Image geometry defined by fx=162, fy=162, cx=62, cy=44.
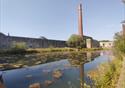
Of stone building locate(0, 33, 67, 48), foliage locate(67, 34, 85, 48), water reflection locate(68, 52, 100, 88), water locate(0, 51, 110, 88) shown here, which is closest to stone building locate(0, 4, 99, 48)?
stone building locate(0, 33, 67, 48)

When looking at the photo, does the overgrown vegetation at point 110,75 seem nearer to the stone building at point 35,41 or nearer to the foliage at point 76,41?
the stone building at point 35,41

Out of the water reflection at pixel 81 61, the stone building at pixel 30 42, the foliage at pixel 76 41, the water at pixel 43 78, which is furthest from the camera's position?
the foliage at pixel 76 41

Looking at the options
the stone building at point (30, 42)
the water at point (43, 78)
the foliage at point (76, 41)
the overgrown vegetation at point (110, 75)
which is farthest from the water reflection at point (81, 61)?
the foliage at point (76, 41)

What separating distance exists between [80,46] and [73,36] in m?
3.12

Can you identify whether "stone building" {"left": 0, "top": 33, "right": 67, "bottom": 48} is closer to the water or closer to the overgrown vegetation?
the water

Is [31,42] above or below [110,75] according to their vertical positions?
above

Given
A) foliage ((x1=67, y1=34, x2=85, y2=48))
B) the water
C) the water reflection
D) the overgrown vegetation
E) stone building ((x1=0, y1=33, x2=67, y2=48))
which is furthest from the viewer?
foliage ((x1=67, y1=34, x2=85, y2=48))

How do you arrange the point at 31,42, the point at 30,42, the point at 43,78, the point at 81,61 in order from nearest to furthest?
the point at 43,78, the point at 81,61, the point at 30,42, the point at 31,42

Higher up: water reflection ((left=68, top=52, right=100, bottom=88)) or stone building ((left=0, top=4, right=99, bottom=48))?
stone building ((left=0, top=4, right=99, bottom=48))

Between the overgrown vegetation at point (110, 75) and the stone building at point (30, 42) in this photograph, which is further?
the stone building at point (30, 42)

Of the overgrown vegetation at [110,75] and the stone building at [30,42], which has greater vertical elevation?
the stone building at [30,42]

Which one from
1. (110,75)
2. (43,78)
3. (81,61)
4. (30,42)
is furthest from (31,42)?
(110,75)

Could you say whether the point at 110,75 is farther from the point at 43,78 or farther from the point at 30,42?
the point at 30,42

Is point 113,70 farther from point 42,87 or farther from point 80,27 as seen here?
point 80,27
